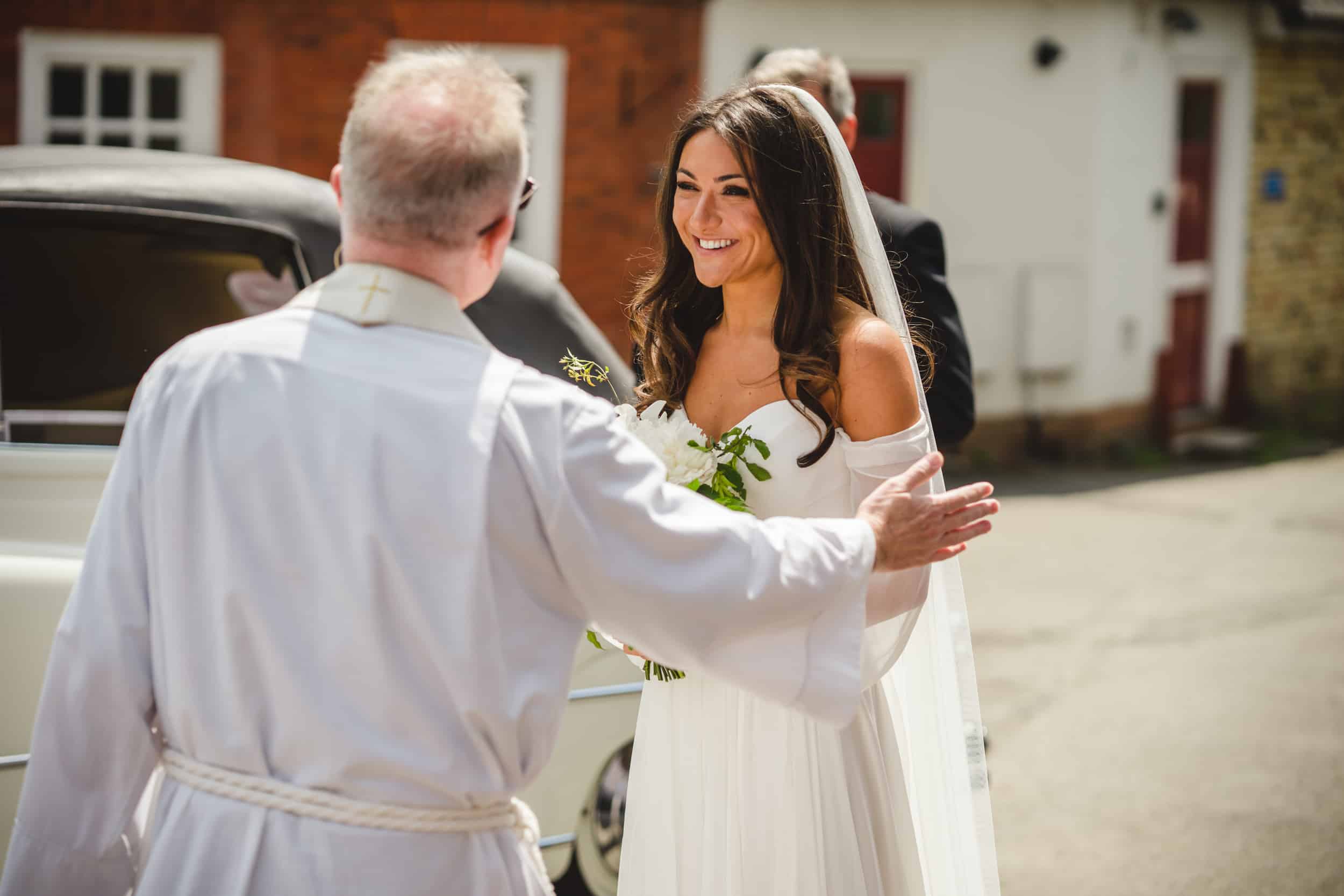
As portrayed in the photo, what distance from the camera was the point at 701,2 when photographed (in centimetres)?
1073

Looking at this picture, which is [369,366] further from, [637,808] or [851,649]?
[637,808]

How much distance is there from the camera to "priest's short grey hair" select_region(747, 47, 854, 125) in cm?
425

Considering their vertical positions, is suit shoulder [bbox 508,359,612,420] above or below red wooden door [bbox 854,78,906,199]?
below

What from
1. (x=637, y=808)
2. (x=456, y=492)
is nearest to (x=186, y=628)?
(x=456, y=492)

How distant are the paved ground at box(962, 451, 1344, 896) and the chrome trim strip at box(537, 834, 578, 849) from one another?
1.41m

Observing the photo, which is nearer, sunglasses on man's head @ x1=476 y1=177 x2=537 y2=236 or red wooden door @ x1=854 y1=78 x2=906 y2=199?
sunglasses on man's head @ x1=476 y1=177 x2=537 y2=236

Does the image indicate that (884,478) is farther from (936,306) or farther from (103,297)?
(103,297)

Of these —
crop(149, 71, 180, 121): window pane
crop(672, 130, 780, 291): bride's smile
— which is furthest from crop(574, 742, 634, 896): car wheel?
crop(149, 71, 180, 121): window pane

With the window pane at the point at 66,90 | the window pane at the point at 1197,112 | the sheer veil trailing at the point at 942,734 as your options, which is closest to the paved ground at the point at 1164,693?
the sheer veil trailing at the point at 942,734

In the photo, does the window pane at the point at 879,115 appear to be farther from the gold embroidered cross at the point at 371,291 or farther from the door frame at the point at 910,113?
the gold embroidered cross at the point at 371,291

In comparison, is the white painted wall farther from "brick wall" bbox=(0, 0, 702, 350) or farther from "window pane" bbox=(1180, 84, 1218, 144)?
"brick wall" bbox=(0, 0, 702, 350)

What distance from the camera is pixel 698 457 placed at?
2652mm

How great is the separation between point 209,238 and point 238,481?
81.1 inches

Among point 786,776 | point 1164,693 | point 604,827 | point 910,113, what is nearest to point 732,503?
point 786,776
